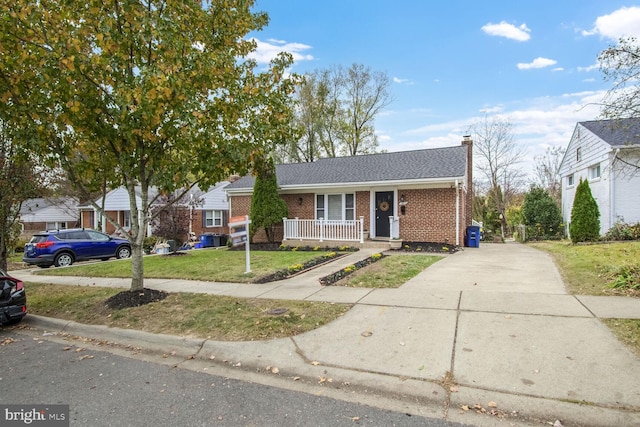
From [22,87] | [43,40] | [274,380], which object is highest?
[43,40]

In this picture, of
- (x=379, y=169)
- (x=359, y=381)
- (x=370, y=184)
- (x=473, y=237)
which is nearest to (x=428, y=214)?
(x=473, y=237)

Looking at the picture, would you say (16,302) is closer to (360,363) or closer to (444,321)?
(360,363)

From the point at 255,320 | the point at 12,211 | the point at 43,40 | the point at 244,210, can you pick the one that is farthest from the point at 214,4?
the point at 244,210

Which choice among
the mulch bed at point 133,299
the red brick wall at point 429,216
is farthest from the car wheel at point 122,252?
the red brick wall at point 429,216

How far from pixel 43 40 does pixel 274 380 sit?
244 inches

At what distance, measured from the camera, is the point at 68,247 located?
1498 cm

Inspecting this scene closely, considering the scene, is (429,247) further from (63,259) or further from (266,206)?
(63,259)

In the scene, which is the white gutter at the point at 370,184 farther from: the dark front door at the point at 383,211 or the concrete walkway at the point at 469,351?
the concrete walkway at the point at 469,351

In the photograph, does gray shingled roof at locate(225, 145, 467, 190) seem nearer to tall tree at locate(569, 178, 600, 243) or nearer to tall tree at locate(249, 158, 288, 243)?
tall tree at locate(249, 158, 288, 243)

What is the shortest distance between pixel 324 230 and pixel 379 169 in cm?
399

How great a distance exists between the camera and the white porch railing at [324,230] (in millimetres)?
14766

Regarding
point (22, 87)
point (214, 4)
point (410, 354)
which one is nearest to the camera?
point (410, 354)

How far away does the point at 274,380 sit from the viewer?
12.4 ft

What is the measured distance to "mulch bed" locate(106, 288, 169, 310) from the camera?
648cm
